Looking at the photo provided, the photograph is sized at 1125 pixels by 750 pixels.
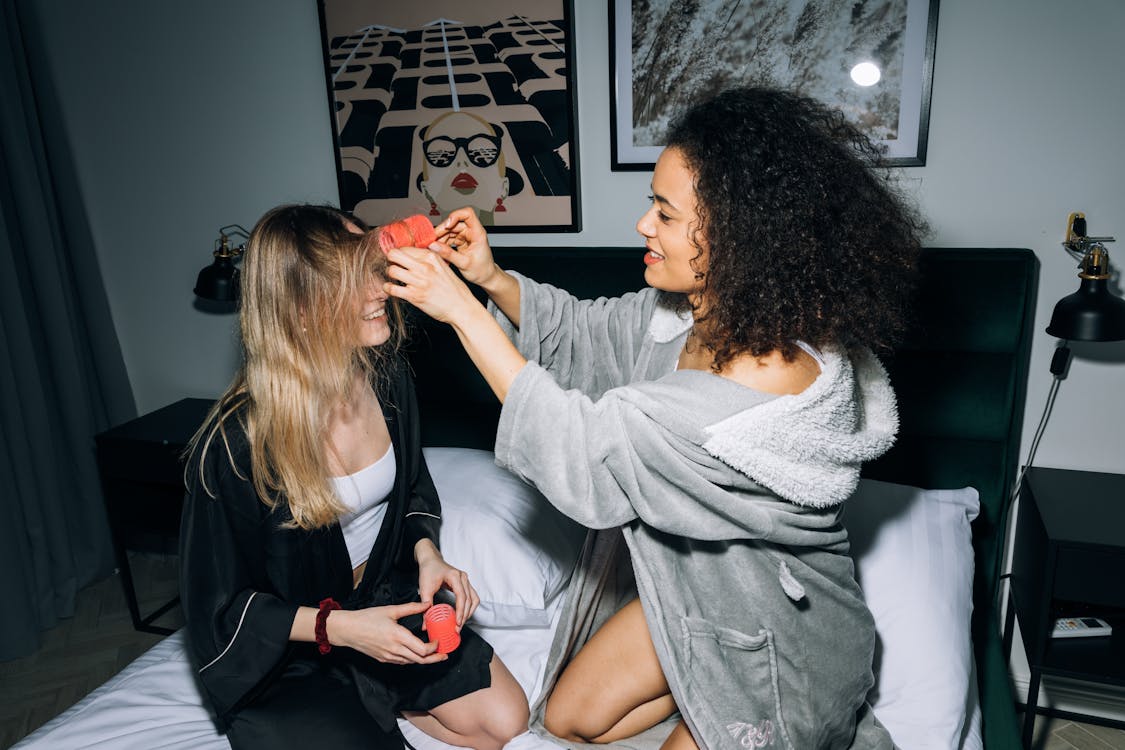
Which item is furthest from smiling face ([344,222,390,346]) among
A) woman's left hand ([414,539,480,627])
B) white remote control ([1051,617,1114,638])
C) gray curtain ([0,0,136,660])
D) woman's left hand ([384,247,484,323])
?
white remote control ([1051,617,1114,638])

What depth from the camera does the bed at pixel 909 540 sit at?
5.19ft

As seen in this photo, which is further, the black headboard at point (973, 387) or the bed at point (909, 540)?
the black headboard at point (973, 387)

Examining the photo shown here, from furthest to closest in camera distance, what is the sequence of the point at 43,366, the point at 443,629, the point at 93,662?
the point at 43,366 → the point at 93,662 → the point at 443,629

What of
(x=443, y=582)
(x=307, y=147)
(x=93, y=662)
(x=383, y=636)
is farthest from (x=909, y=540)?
(x=93, y=662)

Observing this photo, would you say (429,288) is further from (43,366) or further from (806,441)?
(43,366)

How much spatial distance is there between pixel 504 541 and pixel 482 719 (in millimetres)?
427

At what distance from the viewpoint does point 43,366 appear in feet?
8.86

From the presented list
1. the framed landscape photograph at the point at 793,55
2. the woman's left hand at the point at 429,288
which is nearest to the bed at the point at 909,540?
the framed landscape photograph at the point at 793,55

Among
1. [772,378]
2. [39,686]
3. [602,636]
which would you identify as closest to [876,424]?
[772,378]

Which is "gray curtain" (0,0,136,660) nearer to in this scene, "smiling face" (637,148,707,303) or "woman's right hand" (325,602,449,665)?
"woman's right hand" (325,602,449,665)

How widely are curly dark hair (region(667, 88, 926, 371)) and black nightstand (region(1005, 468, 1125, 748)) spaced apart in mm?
930

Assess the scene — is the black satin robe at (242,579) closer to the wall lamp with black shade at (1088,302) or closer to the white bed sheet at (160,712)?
the white bed sheet at (160,712)

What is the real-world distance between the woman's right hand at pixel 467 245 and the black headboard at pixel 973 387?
28.3 inches

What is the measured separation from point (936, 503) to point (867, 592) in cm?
35
